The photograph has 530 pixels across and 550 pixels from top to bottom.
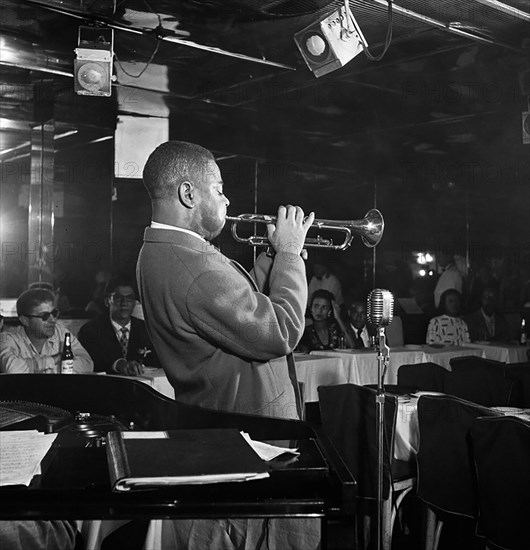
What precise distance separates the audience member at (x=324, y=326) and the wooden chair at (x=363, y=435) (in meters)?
2.39

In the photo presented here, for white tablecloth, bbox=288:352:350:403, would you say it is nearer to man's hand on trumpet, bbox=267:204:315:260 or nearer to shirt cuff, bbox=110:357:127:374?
shirt cuff, bbox=110:357:127:374

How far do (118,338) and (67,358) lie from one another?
2.89 feet

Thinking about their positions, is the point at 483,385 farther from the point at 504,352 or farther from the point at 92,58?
the point at 92,58

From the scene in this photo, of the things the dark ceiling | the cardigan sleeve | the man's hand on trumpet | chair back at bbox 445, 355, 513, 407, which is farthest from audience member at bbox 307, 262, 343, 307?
the cardigan sleeve

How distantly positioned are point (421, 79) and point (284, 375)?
4995 mm

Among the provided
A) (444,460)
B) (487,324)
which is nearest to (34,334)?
(444,460)

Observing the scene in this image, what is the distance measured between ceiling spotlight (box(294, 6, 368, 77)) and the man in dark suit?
→ 222 centimetres

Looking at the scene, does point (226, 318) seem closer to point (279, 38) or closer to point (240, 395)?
point (240, 395)

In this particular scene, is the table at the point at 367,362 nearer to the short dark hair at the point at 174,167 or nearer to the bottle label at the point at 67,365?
the bottle label at the point at 67,365

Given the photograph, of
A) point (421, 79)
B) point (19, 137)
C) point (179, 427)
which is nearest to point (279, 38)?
point (421, 79)

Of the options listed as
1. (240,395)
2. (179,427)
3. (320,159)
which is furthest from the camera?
(320,159)

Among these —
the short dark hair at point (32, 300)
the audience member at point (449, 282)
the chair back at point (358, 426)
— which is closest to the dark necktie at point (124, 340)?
the short dark hair at point (32, 300)

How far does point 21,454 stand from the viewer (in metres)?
1.01

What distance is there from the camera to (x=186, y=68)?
5.99 meters
